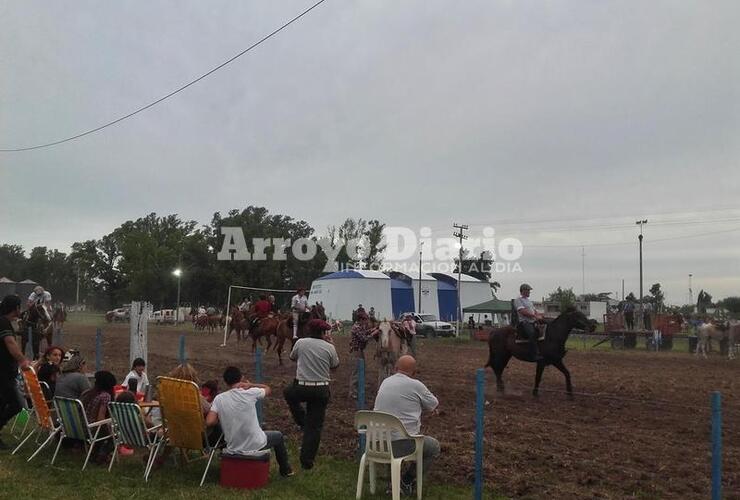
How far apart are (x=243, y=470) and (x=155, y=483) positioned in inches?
36.7

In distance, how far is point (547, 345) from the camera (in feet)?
44.0

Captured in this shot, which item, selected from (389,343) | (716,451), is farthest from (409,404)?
(389,343)

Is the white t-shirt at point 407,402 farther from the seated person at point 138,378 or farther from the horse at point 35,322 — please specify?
the horse at point 35,322

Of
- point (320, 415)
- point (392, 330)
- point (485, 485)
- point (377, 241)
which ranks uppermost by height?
point (377, 241)

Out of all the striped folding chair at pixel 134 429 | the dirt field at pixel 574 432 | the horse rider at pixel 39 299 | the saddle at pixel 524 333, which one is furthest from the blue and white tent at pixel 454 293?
the striped folding chair at pixel 134 429

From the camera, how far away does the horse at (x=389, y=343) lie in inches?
488

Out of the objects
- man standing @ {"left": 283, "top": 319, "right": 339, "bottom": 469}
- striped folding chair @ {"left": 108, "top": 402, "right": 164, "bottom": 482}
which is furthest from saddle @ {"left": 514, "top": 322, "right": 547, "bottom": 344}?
striped folding chair @ {"left": 108, "top": 402, "right": 164, "bottom": 482}

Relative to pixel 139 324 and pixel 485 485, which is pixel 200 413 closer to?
pixel 485 485

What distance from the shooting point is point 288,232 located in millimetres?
82250

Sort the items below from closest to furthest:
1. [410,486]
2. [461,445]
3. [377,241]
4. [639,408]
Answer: [410,486], [461,445], [639,408], [377,241]

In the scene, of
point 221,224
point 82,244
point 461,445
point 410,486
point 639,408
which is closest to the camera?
point 410,486

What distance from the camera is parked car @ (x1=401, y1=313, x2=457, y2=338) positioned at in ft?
137

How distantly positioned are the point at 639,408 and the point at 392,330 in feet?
15.1

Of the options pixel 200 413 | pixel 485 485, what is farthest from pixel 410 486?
pixel 200 413
